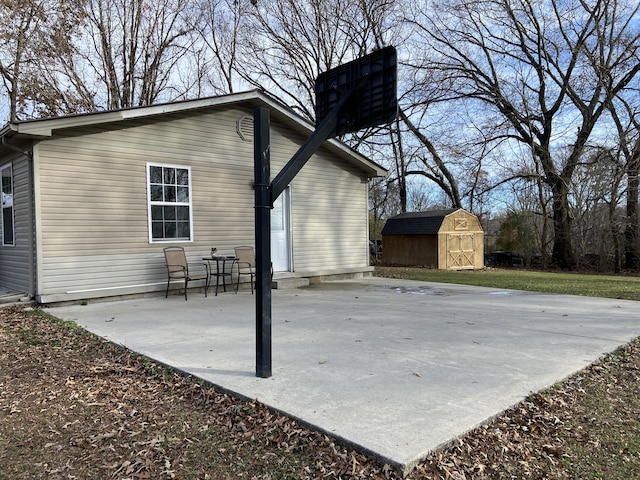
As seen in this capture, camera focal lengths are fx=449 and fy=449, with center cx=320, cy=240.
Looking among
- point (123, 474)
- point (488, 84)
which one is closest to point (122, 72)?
point (488, 84)

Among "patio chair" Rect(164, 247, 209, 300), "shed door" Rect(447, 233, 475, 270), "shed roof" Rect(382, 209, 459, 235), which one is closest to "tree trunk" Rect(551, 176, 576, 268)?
"shed door" Rect(447, 233, 475, 270)

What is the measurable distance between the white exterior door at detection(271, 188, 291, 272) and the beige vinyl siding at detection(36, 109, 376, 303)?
0.62ft

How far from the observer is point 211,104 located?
851 cm

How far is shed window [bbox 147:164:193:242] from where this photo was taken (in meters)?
8.18

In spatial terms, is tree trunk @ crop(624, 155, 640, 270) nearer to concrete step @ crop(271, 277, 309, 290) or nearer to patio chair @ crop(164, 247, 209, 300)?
concrete step @ crop(271, 277, 309, 290)

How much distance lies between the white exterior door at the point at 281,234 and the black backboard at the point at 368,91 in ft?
19.5

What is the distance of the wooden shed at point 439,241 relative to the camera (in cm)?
1925

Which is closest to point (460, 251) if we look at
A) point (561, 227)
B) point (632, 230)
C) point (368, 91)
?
point (561, 227)

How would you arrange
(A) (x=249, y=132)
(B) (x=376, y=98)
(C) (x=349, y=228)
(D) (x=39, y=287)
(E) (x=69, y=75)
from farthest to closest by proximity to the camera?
1. (E) (x=69, y=75)
2. (C) (x=349, y=228)
3. (A) (x=249, y=132)
4. (D) (x=39, y=287)
5. (B) (x=376, y=98)

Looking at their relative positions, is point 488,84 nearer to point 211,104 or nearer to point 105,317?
point 211,104

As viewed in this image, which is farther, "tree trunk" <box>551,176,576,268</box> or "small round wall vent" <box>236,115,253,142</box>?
"tree trunk" <box>551,176,576,268</box>

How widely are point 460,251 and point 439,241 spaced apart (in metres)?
1.33

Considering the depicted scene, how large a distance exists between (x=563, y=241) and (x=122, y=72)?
69.0 feet

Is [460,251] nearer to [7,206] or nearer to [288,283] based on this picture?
[288,283]
